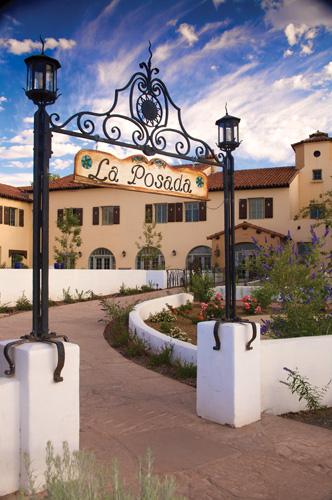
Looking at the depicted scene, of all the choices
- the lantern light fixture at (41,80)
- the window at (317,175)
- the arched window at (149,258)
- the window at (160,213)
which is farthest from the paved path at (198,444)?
the window at (317,175)

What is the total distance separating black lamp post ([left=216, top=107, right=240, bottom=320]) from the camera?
5066 mm

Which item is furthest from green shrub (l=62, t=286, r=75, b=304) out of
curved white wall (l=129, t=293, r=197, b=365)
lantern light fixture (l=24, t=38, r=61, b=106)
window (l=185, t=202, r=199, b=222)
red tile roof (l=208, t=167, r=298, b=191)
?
window (l=185, t=202, r=199, b=222)

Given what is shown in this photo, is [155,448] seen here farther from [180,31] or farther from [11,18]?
[180,31]

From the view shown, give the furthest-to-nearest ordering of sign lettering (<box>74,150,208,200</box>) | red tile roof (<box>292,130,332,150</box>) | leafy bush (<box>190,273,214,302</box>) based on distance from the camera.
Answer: red tile roof (<box>292,130,332,150</box>) < leafy bush (<box>190,273,214,302</box>) < sign lettering (<box>74,150,208,200</box>)

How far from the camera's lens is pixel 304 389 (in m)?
5.07

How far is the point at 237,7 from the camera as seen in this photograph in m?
6.05

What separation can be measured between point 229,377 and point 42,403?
1900 mm

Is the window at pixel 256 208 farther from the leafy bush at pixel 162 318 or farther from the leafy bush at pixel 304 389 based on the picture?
the leafy bush at pixel 304 389

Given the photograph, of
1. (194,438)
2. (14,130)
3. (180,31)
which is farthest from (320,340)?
(14,130)

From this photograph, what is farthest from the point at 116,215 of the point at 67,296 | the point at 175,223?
the point at 67,296

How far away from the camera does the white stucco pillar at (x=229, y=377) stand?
447cm

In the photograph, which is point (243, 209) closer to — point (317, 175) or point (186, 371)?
point (317, 175)

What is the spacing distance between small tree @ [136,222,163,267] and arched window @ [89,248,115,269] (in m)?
2.60

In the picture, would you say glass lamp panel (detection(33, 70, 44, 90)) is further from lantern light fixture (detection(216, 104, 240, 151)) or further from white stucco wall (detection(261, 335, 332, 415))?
white stucco wall (detection(261, 335, 332, 415))
